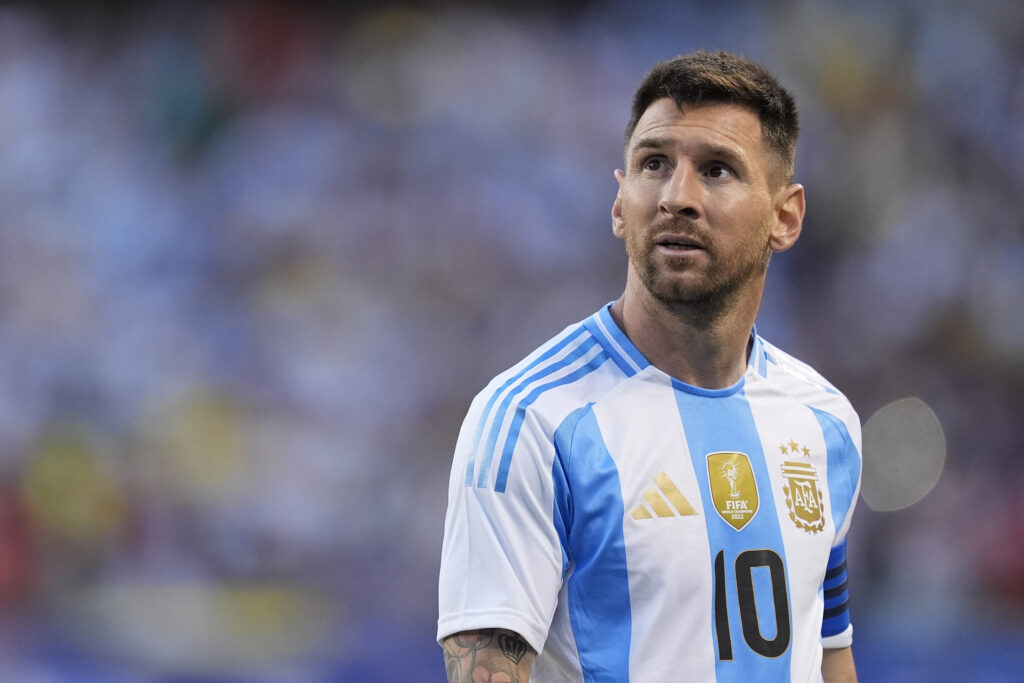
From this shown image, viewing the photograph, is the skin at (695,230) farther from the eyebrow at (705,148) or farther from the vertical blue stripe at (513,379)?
the vertical blue stripe at (513,379)

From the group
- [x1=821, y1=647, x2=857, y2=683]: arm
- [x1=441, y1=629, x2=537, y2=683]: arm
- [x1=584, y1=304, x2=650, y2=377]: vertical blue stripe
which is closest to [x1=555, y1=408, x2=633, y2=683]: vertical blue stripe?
[x1=441, y1=629, x2=537, y2=683]: arm

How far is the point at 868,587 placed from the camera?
4930 mm

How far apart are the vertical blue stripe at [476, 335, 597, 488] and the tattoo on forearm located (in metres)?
0.22

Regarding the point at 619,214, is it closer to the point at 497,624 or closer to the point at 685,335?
the point at 685,335

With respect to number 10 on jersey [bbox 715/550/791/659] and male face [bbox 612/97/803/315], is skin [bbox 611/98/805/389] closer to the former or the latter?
male face [bbox 612/97/803/315]

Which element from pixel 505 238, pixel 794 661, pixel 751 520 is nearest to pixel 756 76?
pixel 751 520

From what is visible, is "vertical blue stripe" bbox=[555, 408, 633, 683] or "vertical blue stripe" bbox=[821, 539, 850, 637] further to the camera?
"vertical blue stripe" bbox=[821, 539, 850, 637]

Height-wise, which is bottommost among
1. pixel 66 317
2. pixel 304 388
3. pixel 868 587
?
pixel 868 587

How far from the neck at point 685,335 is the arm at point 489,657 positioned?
0.56 metres

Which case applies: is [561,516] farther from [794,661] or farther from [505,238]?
[505,238]

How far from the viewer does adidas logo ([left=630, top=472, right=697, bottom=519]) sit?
1.70 meters

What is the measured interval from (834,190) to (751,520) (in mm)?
3928

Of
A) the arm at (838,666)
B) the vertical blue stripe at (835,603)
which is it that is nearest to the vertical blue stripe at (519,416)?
the vertical blue stripe at (835,603)

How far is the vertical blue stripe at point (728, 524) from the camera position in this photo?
1.72m
